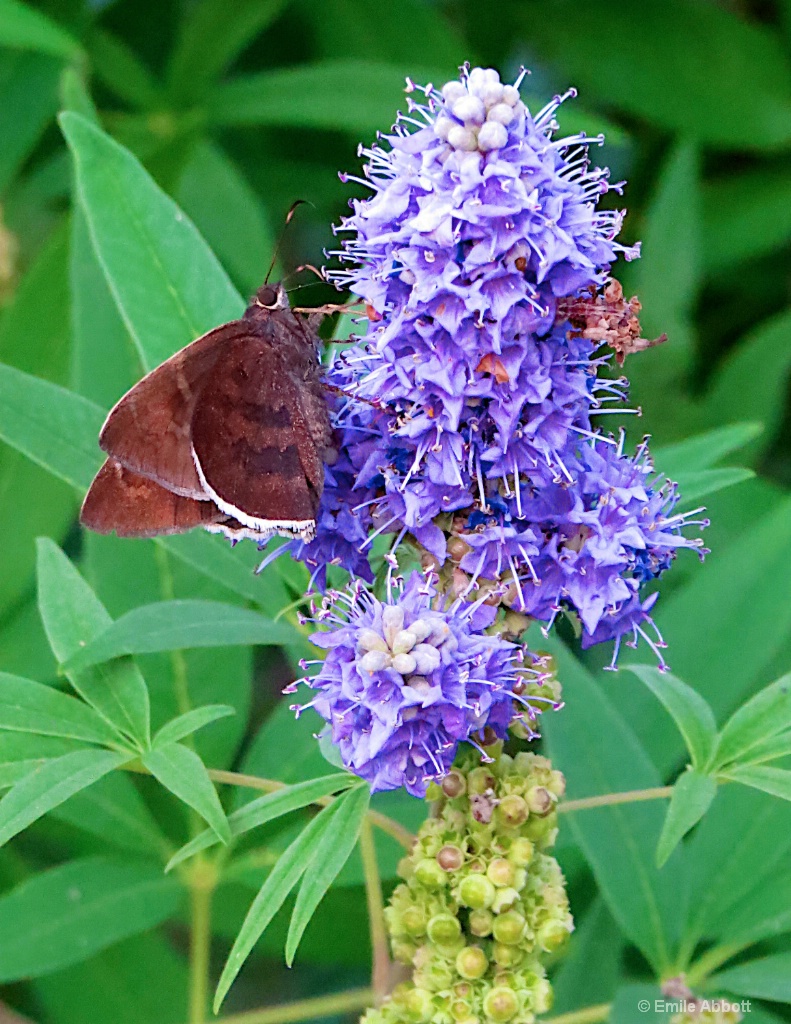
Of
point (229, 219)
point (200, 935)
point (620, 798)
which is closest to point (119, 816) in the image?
point (200, 935)

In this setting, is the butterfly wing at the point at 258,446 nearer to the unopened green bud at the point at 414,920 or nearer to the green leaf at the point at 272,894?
the green leaf at the point at 272,894

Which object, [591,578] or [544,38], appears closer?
[591,578]

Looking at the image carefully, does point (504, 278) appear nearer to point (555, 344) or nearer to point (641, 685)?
point (555, 344)

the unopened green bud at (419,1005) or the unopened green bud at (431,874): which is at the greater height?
the unopened green bud at (431,874)

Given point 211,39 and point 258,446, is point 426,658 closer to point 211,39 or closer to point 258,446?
point 258,446

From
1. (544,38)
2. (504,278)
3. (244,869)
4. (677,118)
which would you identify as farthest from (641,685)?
(544,38)

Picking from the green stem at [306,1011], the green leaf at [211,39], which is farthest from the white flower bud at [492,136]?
the green leaf at [211,39]
